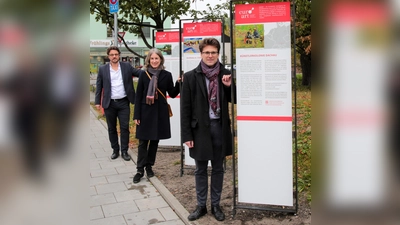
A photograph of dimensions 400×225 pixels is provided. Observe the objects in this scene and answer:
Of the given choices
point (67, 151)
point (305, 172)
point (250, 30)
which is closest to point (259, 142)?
point (250, 30)

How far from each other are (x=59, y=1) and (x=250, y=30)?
2.65 metres

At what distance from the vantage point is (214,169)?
3742mm

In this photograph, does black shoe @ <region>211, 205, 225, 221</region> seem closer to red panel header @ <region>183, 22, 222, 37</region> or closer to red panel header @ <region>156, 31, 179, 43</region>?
red panel header @ <region>183, 22, 222, 37</region>

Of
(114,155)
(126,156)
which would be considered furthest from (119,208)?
(114,155)

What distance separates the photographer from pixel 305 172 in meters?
4.92

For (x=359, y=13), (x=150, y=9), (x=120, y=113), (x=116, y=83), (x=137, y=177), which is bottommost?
(x=137, y=177)

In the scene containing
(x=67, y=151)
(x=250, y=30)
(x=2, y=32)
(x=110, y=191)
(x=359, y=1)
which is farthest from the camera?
(x=110, y=191)

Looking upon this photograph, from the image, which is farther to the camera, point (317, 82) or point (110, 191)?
point (110, 191)

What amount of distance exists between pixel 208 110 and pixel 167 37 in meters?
3.45

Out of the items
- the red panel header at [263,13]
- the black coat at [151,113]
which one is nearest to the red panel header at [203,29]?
the black coat at [151,113]

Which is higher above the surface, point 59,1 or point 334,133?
point 59,1

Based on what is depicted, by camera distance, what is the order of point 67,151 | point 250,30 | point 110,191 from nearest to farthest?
1. point 67,151
2. point 250,30
3. point 110,191

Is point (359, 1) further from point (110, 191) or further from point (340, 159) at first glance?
point (110, 191)

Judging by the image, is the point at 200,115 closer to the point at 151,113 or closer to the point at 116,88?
the point at 151,113
